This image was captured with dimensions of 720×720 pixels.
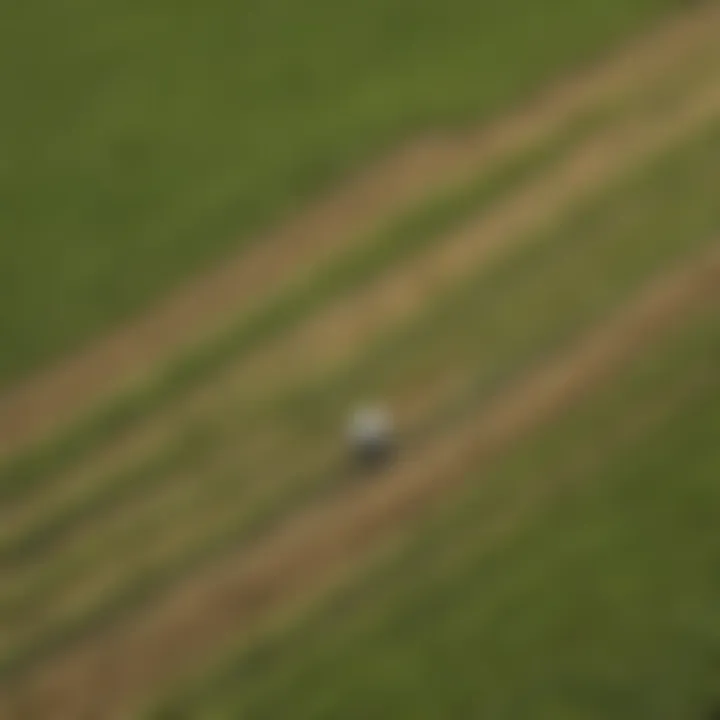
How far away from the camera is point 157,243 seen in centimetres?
1733

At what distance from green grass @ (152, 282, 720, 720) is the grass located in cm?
123

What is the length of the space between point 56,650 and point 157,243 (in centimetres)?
516

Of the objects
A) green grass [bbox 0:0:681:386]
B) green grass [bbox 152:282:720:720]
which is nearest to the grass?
green grass [bbox 152:282:720:720]

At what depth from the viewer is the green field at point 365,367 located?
47.9 ft

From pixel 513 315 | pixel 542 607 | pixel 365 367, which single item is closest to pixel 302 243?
pixel 365 367

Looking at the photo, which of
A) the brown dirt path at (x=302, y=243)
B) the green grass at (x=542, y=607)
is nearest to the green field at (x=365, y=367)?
the green grass at (x=542, y=607)

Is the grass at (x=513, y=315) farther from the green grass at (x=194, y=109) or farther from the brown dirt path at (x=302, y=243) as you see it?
the green grass at (x=194, y=109)

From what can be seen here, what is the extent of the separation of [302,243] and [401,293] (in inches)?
56.1

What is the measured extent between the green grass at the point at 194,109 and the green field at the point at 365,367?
0.12 ft

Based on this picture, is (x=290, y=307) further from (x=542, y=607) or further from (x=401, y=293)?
(x=542, y=607)

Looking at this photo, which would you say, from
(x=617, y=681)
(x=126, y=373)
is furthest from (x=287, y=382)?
(x=617, y=681)

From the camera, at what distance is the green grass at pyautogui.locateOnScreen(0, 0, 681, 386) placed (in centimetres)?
1716

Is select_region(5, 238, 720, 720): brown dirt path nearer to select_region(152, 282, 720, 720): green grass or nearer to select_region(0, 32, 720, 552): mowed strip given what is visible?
select_region(152, 282, 720, 720): green grass

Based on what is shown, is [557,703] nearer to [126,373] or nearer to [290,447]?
[290,447]
